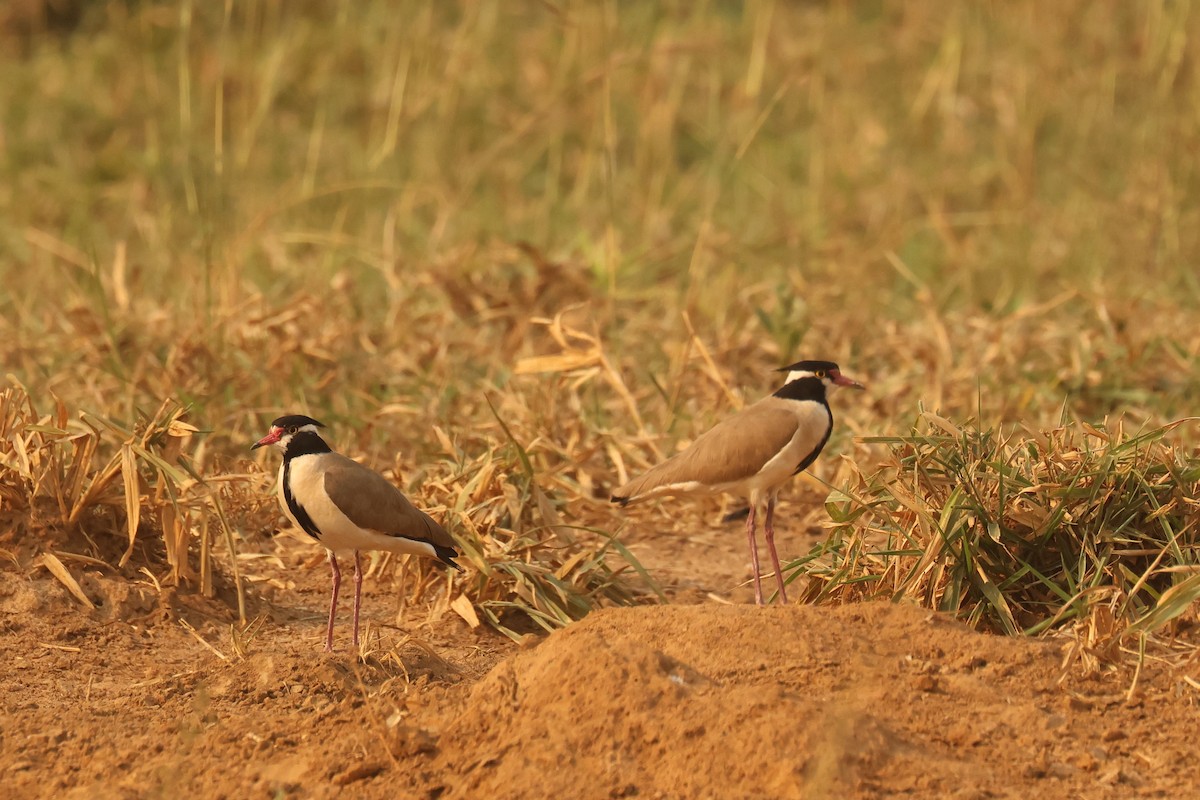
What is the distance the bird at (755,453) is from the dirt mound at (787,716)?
0.96m

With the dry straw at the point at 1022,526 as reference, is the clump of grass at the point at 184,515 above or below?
below

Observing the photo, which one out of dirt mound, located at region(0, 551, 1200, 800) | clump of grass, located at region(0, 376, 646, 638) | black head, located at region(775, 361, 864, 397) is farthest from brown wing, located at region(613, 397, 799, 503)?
dirt mound, located at region(0, 551, 1200, 800)

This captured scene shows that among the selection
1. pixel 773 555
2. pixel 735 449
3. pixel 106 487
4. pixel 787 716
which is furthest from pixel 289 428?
pixel 787 716

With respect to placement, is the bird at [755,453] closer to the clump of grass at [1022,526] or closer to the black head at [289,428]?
the clump of grass at [1022,526]

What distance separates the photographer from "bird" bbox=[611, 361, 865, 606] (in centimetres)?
475

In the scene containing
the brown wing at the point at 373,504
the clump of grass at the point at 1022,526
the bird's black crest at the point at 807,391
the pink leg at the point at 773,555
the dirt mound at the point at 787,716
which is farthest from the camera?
the bird's black crest at the point at 807,391

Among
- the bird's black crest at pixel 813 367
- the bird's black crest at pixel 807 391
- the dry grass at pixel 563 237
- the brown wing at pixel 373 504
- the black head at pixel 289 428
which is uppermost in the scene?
the bird's black crest at pixel 813 367

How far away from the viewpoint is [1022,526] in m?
4.14

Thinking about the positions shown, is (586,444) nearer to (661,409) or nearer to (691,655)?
(661,409)

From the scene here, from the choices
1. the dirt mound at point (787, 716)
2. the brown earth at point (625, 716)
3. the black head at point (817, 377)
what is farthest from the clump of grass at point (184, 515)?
the black head at point (817, 377)

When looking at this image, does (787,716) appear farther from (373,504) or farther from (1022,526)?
(373,504)

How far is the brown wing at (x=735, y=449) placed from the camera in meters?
4.75

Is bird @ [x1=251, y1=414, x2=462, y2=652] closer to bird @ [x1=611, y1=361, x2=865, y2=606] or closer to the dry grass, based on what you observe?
the dry grass

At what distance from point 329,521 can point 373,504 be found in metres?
0.13
